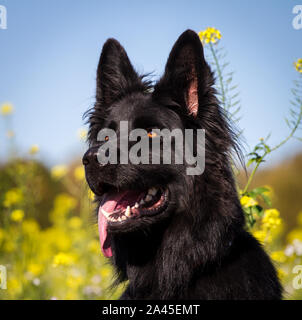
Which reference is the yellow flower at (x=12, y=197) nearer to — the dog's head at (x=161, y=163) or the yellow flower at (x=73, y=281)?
the yellow flower at (x=73, y=281)

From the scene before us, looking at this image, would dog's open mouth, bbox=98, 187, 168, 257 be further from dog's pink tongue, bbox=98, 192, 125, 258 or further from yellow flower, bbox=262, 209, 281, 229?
yellow flower, bbox=262, 209, 281, 229

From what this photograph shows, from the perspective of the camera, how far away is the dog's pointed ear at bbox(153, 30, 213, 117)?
10.8 ft

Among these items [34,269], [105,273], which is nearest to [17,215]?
[34,269]

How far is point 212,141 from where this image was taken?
11.2 ft

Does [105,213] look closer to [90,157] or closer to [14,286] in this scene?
[90,157]

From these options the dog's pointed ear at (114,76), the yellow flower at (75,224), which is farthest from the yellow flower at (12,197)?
the dog's pointed ear at (114,76)

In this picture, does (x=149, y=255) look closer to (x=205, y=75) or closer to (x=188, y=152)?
(x=188, y=152)

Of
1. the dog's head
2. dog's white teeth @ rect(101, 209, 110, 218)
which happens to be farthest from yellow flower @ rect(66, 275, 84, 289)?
dog's white teeth @ rect(101, 209, 110, 218)

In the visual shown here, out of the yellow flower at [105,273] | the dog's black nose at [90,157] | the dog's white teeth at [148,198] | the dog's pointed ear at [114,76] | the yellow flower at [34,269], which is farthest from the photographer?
the yellow flower at [105,273]

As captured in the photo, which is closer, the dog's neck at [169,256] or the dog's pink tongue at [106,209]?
the dog's neck at [169,256]

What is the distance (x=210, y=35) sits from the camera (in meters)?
4.39

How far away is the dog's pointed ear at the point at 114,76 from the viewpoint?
3918 millimetres
